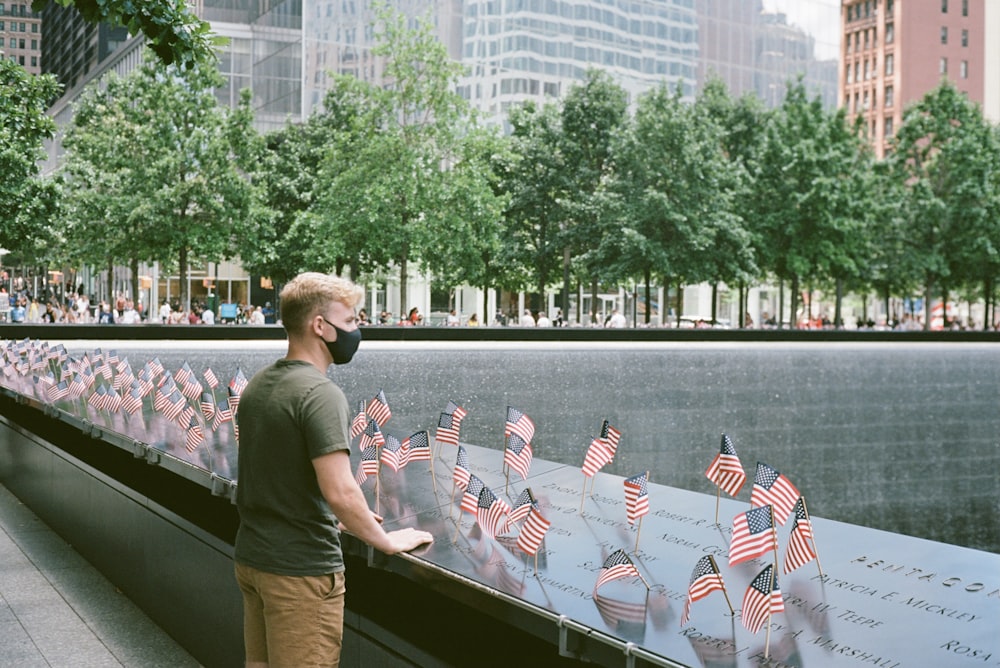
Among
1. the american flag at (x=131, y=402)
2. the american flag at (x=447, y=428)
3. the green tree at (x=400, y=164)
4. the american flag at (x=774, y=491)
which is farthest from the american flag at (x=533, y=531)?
the green tree at (x=400, y=164)

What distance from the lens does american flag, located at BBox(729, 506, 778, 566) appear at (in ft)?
11.7

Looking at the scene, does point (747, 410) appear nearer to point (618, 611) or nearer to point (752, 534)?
point (752, 534)

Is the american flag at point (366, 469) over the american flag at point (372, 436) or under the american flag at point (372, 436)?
under

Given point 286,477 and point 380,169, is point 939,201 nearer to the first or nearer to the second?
point 380,169

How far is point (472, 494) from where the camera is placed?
13.8 ft

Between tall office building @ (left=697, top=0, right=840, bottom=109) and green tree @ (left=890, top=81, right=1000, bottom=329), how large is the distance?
2702 cm

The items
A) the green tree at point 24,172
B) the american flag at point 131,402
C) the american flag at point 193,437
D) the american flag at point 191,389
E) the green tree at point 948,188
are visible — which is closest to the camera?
the american flag at point 193,437

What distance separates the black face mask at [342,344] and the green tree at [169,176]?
41398mm

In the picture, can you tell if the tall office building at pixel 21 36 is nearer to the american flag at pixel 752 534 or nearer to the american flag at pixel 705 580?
the american flag at pixel 752 534

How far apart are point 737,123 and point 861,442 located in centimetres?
4246

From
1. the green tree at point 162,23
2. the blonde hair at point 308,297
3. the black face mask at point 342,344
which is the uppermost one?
the green tree at point 162,23

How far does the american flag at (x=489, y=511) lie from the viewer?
4.10 meters

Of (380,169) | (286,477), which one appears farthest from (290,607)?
(380,169)

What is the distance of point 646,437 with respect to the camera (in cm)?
1673
